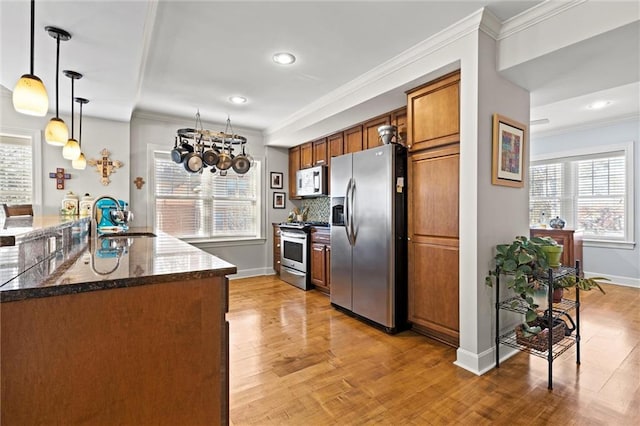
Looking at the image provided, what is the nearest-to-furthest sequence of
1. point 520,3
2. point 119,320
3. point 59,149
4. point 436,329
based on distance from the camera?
point 119,320
point 520,3
point 436,329
point 59,149

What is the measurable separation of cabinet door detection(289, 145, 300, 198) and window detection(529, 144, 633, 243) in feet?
13.7

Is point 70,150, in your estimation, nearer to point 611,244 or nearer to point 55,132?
point 55,132

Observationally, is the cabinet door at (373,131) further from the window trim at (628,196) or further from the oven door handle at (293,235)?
the window trim at (628,196)

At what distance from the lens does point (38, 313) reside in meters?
0.83

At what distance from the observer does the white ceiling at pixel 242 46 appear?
1.94m

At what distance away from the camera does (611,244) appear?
182 inches

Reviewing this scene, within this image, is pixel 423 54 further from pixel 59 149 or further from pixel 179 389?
pixel 59 149

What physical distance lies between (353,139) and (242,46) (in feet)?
6.27

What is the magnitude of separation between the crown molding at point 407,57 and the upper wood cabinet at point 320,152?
2.40 feet

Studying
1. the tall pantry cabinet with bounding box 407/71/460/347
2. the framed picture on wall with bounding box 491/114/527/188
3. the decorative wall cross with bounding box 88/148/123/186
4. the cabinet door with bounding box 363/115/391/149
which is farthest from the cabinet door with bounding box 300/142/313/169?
the framed picture on wall with bounding box 491/114/527/188

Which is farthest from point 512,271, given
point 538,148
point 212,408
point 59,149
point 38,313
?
point 59,149

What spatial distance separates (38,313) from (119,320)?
0.19 meters

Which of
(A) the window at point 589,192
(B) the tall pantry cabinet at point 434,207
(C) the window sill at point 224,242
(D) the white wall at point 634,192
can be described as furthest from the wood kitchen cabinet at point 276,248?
(D) the white wall at point 634,192

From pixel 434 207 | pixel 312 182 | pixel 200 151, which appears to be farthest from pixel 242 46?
pixel 312 182
